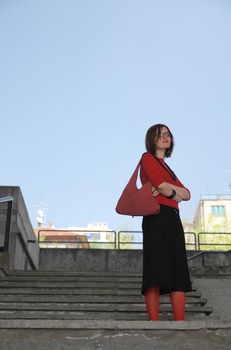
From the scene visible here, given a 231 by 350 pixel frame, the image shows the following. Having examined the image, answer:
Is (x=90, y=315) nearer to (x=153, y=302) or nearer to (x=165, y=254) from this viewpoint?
(x=153, y=302)

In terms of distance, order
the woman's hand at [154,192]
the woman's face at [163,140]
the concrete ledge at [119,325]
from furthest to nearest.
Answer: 1. the woman's face at [163,140]
2. the woman's hand at [154,192]
3. the concrete ledge at [119,325]

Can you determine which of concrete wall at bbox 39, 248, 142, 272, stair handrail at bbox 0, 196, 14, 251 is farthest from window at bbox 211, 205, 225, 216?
stair handrail at bbox 0, 196, 14, 251

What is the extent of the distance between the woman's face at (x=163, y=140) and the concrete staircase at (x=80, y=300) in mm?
1539

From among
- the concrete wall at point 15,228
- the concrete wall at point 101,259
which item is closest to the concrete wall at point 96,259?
the concrete wall at point 101,259

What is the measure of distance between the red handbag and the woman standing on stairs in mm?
77

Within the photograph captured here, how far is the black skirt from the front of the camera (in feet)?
12.2

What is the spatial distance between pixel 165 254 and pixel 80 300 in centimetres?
219

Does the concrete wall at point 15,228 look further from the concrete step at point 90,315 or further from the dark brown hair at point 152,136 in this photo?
the dark brown hair at point 152,136

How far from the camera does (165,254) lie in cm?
378

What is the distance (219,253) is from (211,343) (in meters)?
12.1

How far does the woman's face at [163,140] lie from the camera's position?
423cm

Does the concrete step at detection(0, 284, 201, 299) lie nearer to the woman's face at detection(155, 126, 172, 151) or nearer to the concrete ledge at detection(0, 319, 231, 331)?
the woman's face at detection(155, 126, 172, 151)

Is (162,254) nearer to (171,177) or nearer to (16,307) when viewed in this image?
(171,177)

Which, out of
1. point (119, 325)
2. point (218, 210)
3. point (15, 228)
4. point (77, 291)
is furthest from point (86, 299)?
point (218, 210)
